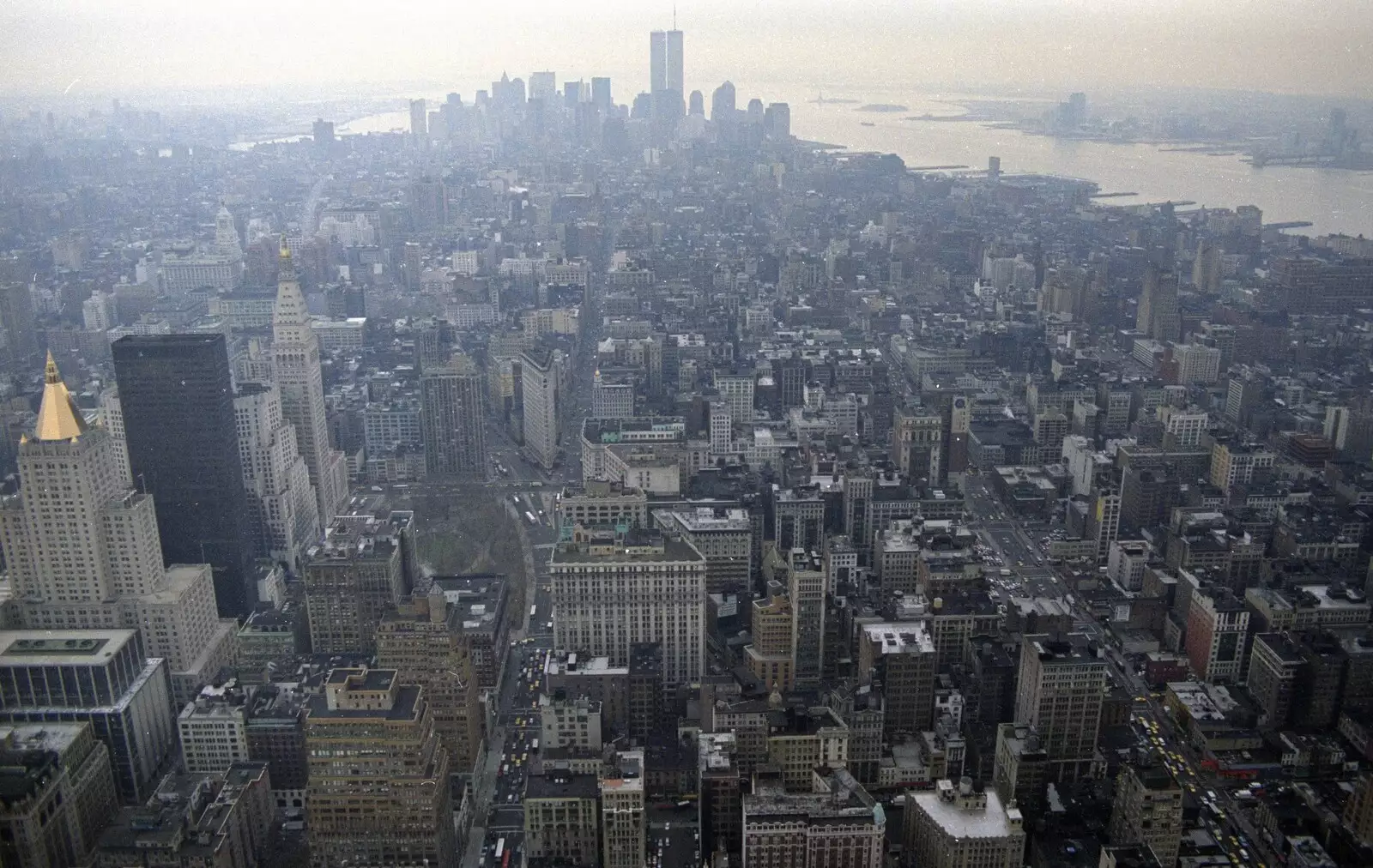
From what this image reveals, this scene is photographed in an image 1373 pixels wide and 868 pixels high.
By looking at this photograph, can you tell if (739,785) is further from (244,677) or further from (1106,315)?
(1106,315)

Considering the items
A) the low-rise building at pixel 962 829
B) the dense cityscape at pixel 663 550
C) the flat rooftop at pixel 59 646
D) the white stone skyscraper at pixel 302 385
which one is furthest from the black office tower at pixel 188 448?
the low-rise building at pixel 962 829

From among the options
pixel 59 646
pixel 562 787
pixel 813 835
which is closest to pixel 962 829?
pixel 813 835

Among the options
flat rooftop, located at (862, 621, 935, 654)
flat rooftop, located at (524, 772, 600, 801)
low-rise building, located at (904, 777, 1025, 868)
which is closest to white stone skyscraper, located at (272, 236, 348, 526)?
flat rooftop, located at (524, 772, 600, 801)

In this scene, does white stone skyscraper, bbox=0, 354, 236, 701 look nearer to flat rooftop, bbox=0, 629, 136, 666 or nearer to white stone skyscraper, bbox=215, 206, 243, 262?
flat rooftop, bbox=0, 629, 136, 666

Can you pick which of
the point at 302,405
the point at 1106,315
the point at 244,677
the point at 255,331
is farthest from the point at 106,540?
the point at 1106,315

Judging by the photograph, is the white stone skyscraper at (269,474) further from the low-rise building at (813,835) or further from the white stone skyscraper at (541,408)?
the low-rise building at (813,835)
